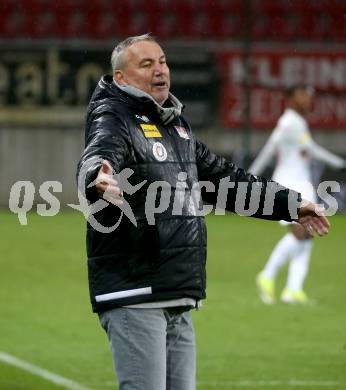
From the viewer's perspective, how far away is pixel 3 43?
25.2 meters

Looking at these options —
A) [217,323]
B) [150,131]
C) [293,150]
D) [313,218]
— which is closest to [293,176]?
[293,150]

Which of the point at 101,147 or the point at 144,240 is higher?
the point at 101,147

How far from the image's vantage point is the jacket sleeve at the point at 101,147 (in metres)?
5.18

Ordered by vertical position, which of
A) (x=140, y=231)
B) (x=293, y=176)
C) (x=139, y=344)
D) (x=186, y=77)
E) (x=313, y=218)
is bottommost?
(x=186, y=77)

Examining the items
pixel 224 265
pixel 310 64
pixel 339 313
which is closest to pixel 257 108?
pixel 310 64

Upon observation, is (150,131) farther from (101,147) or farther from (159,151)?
(101,147)

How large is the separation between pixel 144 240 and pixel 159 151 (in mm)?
378

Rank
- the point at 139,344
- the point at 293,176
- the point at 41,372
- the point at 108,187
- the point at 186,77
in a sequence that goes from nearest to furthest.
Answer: the point at 108,187
the point at 139,344
the point at 41,372
the point at 293,176
the point at 186,77

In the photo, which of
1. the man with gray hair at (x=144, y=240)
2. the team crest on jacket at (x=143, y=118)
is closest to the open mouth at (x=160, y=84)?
the man with gray hair at (x=144, y=240)

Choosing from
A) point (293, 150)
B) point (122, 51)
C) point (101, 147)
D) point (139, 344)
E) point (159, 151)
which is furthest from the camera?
point (293, 150)

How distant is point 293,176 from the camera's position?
14.4m

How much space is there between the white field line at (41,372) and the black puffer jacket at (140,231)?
340 centimetres

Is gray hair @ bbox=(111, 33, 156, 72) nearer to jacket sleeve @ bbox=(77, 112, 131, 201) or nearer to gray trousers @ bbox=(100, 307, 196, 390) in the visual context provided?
jacket sleeve @ bbox=(77, 112, 131, 201)

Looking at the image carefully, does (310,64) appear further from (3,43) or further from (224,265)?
(224,265)
